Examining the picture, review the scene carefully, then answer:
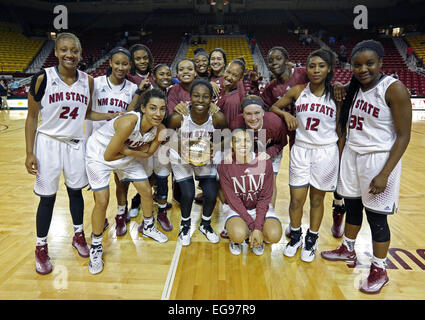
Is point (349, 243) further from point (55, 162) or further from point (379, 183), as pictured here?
point (55, 162)

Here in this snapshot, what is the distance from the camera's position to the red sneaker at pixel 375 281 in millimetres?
→ 2014

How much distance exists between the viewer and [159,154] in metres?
2.81

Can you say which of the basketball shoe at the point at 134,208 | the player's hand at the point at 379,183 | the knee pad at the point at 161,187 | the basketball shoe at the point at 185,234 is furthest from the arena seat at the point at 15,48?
the player's hand at the point at 379,183

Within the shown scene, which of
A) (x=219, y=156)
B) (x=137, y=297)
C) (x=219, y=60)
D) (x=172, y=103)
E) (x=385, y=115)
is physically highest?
(x=219, y=60)

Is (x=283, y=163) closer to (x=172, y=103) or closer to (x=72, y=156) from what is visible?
(x=172, y=103)

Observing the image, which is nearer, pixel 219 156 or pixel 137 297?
pixel 137 297

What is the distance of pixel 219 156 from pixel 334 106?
1.08 meters

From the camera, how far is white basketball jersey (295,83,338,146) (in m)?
2.19

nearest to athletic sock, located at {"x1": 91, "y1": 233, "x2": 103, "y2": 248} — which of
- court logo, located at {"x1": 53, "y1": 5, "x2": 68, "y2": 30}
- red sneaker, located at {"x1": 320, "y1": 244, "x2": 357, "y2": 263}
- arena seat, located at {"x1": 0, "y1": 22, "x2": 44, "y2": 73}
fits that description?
red sneaker, located at {"x1": 320, "y1": 244, "x2": 357, "y2": 263}

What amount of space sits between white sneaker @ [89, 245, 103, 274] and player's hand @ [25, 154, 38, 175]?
780mm

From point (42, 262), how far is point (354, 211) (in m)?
2.55

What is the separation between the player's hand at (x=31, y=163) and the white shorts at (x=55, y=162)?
3 centimetres

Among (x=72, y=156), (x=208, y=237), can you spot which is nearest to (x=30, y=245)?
(x=72, y=156)

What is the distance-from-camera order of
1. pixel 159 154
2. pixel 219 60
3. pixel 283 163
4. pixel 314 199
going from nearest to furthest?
pixel 314 199 → pixel 159 154 → pixel 219 60 → pixel 283 163
